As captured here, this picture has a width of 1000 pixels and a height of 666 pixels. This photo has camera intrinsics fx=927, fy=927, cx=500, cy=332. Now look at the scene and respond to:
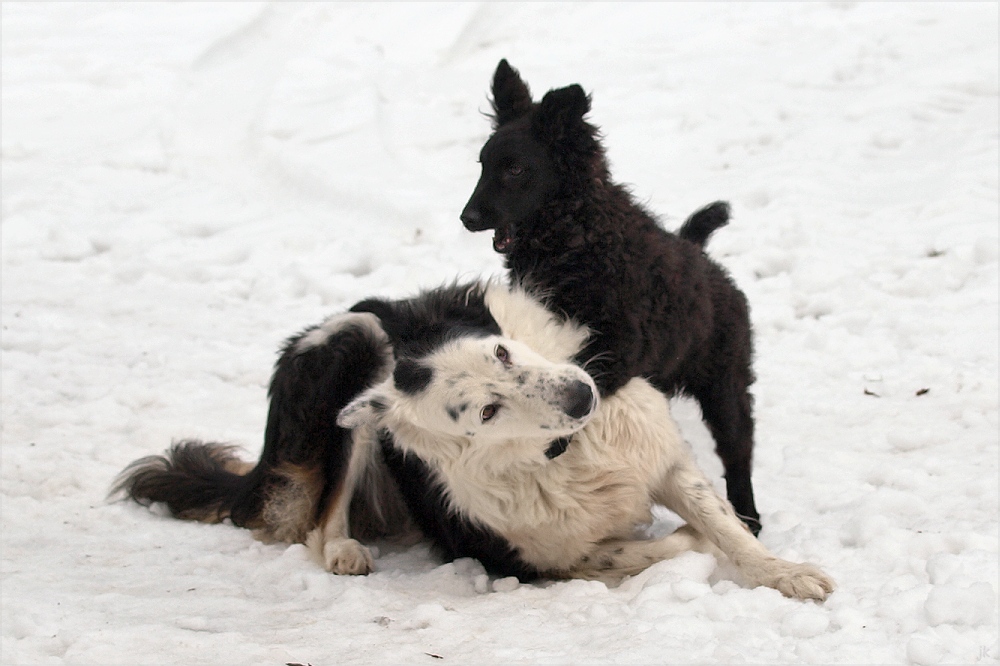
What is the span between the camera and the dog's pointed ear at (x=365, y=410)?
3271 millimetres

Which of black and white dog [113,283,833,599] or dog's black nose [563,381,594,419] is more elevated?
dog's black nose [563,381,594,419]

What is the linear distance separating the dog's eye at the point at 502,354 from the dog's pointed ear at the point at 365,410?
0.47 meters

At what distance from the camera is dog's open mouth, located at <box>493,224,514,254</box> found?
12.4ft

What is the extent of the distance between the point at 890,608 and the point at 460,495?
1.52 m

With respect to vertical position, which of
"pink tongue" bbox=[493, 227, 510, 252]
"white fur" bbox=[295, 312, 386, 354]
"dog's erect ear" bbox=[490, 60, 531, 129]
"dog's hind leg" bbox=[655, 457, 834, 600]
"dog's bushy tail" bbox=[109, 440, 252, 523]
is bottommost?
"dog's bushy tail" bbox=[109, 440, 252, 523]

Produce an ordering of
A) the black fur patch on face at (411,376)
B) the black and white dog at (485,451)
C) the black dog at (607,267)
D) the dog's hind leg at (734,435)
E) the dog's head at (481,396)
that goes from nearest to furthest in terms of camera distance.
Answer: the dog's head at (481,396)
the black and white dog at (485,451)
the black fur patch on face at (411,376)
the black dog at (607,267)
the dog's hind leg at (734,435)

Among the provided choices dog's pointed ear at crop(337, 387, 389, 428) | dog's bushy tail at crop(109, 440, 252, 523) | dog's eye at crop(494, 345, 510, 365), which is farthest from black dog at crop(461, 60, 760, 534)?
dog's bushy tail at crop(109, 440, 252, 523)

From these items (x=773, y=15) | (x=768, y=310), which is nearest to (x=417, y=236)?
(x=768, y=310)

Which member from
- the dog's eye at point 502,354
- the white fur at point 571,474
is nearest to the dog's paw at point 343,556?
→ the white fur at point 571,474

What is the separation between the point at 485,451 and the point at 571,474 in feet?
1.07

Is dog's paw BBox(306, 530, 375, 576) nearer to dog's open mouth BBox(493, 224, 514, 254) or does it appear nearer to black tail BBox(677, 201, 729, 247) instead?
dog's open mouth BBox(493, 224, 514, 254)

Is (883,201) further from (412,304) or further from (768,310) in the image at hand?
(412,304)

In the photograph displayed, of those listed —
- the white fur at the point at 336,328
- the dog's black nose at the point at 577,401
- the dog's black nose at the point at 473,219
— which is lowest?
the white fur at the point at 336,328

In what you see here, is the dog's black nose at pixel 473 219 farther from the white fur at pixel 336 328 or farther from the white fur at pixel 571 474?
the white fur at pixel 336 328
